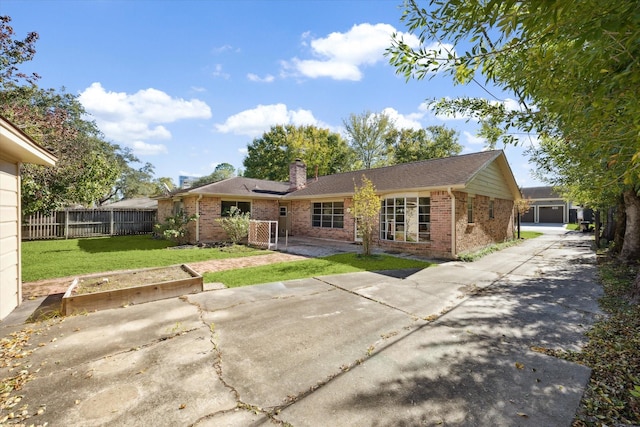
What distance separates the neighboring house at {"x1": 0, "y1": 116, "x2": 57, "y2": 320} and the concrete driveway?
96cm

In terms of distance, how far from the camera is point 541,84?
3.31 m

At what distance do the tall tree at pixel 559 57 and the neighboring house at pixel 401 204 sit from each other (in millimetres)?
6319

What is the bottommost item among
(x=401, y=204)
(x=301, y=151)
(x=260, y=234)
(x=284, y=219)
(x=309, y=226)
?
(x=260, y=234)

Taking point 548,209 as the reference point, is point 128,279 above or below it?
below

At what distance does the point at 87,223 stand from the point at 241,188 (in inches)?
443

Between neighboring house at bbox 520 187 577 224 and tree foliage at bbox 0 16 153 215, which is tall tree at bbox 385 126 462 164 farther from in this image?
tree foliage at bbox 0 16 153 215

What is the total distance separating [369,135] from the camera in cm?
3366

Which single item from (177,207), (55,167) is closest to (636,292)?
(55,167)

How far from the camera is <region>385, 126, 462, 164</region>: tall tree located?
105 ft

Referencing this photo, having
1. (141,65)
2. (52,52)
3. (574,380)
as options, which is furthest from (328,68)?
(574,380)

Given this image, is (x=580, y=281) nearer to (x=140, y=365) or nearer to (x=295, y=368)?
(x=295, y=368)

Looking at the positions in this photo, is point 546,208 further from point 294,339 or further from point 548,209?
point 294,339

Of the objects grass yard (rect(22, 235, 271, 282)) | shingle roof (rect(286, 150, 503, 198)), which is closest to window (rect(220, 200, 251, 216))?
shingle roof (rect(286, 150, 503, 198))

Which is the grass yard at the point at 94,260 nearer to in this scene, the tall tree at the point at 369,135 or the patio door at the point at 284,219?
the patio door at the point at 284,219
